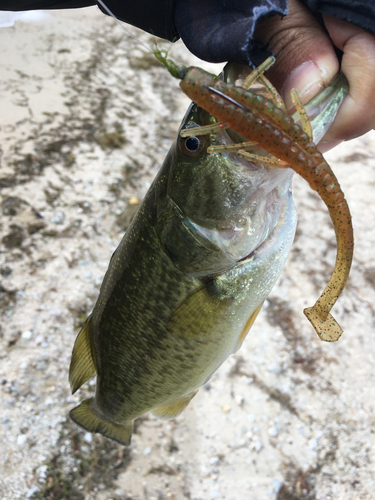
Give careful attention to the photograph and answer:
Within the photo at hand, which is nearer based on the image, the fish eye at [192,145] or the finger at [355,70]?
the finger at [355,70]

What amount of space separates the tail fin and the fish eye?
1493mm

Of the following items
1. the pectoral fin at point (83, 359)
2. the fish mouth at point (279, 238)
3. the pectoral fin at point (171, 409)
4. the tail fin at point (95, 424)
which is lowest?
the tail fin at point (95, 424)

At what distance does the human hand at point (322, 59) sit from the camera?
43.5 inches

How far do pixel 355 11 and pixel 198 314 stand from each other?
44.5 inches

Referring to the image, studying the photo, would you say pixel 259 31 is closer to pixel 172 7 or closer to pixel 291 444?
pixel 172 7

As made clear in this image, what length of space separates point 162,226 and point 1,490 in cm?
212

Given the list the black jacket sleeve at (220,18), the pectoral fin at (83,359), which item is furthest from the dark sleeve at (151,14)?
the pectoral fin at (83,359)

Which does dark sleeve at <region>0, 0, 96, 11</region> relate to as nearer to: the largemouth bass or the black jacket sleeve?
the black jacket sleeve

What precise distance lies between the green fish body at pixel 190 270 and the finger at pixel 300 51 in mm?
264

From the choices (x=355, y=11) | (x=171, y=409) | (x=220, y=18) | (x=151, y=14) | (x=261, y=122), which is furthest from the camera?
(x=171, y=409)

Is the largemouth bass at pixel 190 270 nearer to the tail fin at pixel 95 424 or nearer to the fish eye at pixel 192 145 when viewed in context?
the fish eye at pixel 192 145

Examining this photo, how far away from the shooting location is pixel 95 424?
2.06 meters

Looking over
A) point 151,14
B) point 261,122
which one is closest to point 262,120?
point 261,122

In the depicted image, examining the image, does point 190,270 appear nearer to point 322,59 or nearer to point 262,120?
point 262,120
